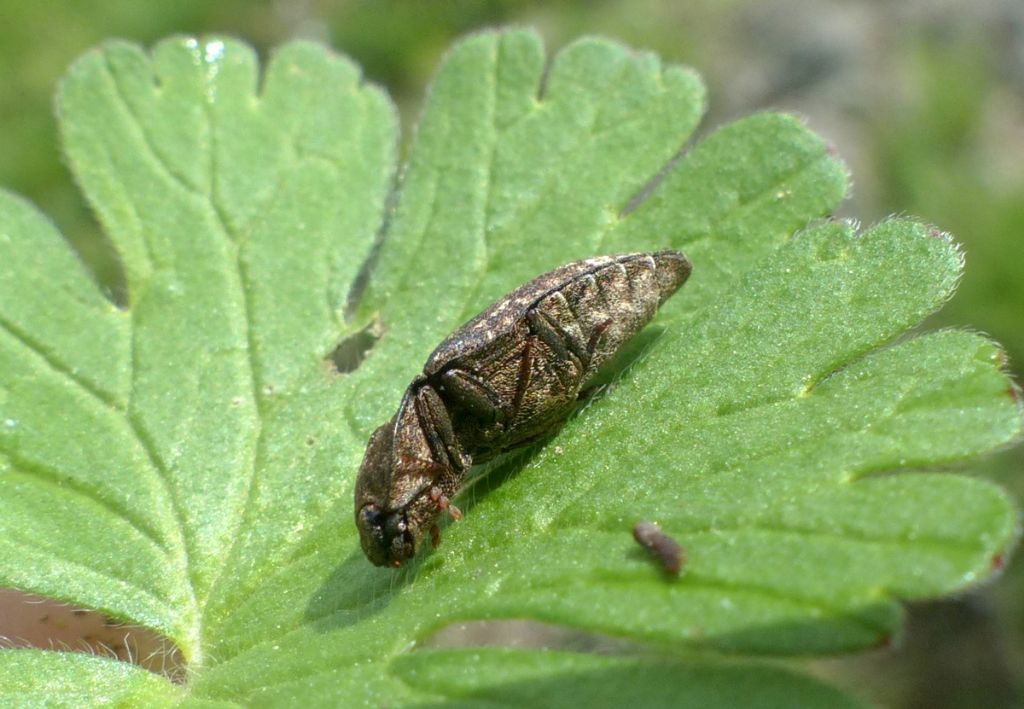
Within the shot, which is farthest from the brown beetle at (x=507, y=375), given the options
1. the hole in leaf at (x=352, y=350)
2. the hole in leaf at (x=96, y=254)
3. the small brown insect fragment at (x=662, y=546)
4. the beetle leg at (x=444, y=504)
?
the hole in leaf at (x=96, y=254)

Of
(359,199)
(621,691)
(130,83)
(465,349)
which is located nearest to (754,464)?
(621,691)

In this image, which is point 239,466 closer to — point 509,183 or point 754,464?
point 509,183

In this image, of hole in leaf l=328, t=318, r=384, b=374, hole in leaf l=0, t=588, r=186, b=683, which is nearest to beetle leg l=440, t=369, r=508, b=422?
hole in leaf l=328, t=318, r=384, b=374

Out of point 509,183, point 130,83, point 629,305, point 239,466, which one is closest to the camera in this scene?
point 629,305

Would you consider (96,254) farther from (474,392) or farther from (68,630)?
(474,392)

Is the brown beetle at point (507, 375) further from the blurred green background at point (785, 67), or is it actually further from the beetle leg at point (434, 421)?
the blurred green background at point (785, 67)

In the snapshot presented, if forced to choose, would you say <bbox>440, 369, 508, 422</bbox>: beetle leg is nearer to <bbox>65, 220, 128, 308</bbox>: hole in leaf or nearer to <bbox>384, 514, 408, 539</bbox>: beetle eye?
<bbox>384, 514, 408, 539</bbox>: beetle eye

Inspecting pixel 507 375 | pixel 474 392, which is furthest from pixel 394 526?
pixel 507 375

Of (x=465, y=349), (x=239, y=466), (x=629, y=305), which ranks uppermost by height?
(x=629, y=305)
